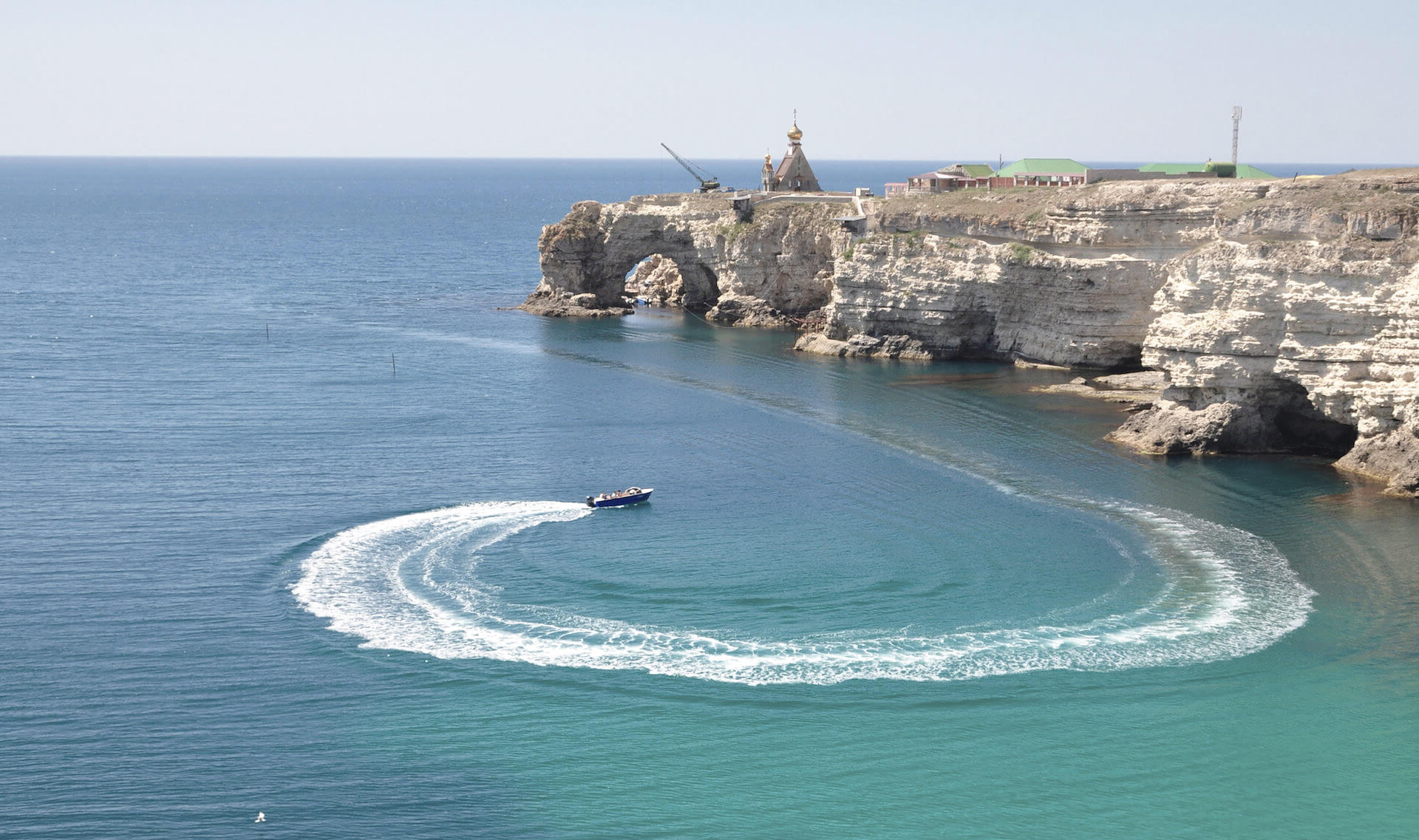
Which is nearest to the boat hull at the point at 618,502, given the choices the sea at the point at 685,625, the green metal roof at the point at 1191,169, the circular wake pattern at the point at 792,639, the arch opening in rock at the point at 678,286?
the sea at the point at 685,625

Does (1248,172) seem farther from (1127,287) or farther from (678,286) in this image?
(678,286)

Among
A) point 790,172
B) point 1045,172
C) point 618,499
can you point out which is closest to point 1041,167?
point 1045,172

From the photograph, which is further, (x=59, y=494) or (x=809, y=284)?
(x=809, y=284)

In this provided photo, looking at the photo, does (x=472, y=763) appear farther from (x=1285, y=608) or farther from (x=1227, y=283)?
(x=1227, y=283)

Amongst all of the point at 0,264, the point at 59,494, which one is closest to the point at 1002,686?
the point at 59,494

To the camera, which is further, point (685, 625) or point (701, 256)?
point (701, 256)

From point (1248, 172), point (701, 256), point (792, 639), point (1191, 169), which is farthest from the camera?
point (701, 256)

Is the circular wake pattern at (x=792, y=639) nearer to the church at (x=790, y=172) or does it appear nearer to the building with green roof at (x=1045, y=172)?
the building with green roof at (x=1045, y=172)

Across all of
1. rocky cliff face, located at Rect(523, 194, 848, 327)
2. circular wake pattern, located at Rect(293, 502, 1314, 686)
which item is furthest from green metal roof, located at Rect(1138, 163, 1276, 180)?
circular wake pattern, located at Rect(293, 502, 1314, 686)
